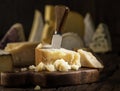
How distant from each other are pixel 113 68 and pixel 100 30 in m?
0.68

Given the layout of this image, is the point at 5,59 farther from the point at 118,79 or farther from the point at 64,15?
the point at 118,79

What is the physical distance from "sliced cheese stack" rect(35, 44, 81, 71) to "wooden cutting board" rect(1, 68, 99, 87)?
0.04 metres

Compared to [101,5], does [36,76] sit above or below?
below

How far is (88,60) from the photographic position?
1604 millimetres

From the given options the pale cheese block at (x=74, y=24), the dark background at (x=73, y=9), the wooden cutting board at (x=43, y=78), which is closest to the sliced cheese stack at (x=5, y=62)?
the wooden cutting board at (x=43, y=78)

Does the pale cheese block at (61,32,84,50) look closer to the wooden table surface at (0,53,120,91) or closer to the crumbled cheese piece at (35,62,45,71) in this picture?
the wooden table surface at (0,53,120,91)

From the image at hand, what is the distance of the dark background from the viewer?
2.99 m

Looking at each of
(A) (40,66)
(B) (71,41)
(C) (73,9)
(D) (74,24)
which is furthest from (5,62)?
(C) (73,9)

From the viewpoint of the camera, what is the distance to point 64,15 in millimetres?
1589

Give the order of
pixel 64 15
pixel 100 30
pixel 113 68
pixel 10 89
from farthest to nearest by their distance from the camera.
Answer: pixel 100 30 < pixel 113 68 < pixel 64 15 < pixel 10 89

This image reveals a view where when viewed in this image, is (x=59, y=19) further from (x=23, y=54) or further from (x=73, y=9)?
(x=73, y=9)

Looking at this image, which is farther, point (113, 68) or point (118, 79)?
point (113, 68)

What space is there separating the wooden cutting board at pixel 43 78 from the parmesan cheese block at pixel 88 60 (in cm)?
7

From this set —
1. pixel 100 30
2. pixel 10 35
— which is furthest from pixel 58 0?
pixel 10 35
